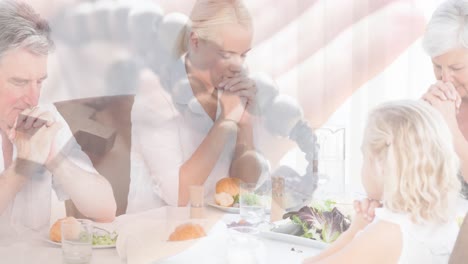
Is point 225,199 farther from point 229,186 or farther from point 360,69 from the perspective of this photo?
point 360,69

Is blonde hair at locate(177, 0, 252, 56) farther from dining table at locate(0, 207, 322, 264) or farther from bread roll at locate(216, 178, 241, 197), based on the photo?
dining table at locate(0, 207, 322, 264)

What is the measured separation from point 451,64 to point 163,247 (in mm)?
1108

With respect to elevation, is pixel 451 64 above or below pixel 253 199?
above

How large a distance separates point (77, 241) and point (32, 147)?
0.32 m

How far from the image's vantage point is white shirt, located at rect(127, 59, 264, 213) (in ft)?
6.44

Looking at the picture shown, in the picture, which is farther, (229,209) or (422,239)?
(229,209)

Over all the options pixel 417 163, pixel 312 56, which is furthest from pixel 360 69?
pixel 417 163

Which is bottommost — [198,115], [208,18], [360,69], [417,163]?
[417,163]

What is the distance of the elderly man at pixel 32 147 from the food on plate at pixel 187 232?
28 cm

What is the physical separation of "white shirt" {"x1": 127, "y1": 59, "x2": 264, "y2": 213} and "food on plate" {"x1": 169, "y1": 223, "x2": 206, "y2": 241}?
0.09 metres

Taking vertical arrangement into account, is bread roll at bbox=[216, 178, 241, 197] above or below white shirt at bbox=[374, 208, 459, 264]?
above
